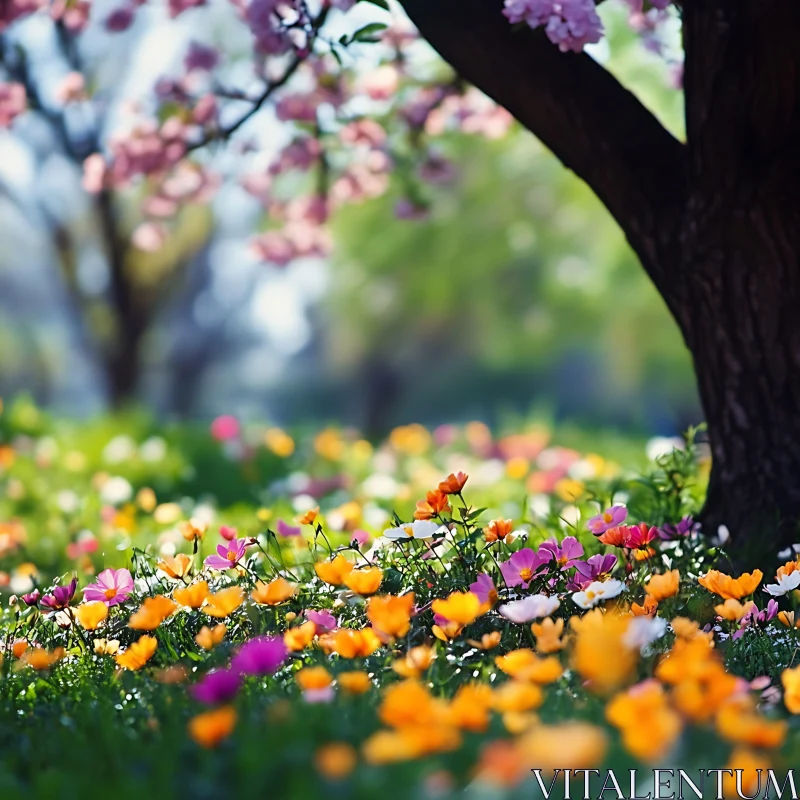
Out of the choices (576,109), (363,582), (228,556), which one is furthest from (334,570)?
(576,109)

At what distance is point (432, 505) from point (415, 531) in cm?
8

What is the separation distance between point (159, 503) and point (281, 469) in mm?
991

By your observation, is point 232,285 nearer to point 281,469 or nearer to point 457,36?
point 281,469

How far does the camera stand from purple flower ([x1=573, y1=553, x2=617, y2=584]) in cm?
246

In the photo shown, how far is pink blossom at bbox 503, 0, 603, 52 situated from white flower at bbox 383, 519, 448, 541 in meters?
1.37

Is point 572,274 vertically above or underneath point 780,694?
above

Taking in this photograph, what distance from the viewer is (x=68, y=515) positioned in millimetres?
5078

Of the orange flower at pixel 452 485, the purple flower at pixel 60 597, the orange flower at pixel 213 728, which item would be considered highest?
the orange flower at pixel 452 485

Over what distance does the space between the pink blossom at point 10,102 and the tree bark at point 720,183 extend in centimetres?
308

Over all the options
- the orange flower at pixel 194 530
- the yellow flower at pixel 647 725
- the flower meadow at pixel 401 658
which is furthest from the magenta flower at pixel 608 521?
the yellow flower at pixel 647 725

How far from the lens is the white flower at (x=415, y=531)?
2.41 metres

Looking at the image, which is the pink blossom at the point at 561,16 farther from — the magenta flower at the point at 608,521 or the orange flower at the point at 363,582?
the orange flower at the point at 363,582

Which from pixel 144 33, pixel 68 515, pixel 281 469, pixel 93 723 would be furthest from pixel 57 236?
pixel 93 723

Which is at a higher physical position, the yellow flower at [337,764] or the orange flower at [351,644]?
the orange flower at [351,644]
